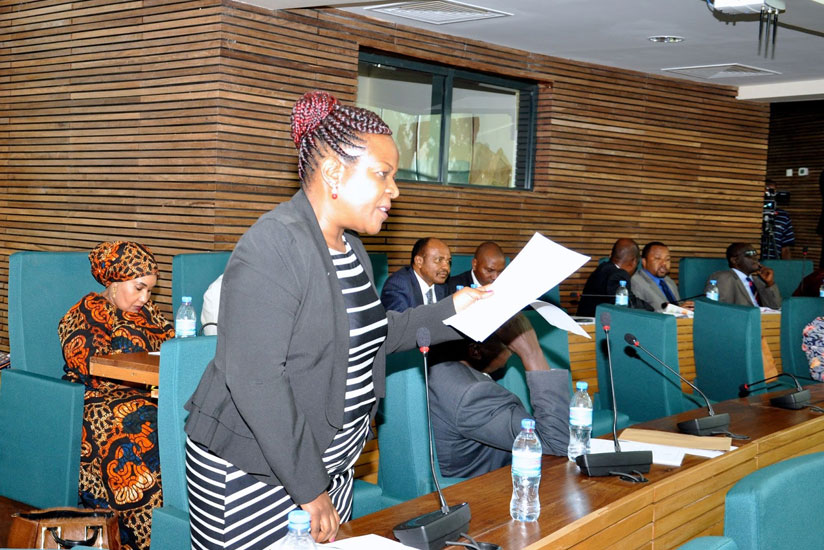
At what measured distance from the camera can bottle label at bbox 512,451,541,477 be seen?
7.15 ft

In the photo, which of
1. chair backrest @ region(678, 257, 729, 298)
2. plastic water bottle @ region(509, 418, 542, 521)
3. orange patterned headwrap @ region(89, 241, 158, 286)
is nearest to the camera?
plastic water bottle @ region(509, 418, 542, 521)

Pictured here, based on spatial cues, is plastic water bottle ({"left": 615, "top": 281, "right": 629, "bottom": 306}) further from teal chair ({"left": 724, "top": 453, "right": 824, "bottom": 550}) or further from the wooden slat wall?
the wooden slat wall

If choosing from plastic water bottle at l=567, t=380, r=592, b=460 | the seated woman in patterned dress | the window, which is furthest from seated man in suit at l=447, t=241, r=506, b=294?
plastic water bottle at l=567, t=380, r=592, b=460

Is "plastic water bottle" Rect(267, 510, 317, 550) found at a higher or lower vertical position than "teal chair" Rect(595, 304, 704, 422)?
higher

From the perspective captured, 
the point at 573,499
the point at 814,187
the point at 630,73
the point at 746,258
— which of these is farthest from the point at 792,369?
the point at 814,187

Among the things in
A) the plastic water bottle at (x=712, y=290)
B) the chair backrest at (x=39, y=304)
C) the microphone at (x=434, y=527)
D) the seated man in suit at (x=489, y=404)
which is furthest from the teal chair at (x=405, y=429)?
the plastic water bottle at (x=712, y=290)

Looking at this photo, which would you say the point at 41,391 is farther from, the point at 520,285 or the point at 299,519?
the point at 299,519

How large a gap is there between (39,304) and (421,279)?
2485 mm

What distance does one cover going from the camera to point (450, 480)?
3.19 metres

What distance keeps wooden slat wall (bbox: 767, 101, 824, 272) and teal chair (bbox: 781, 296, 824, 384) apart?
912 centimetres

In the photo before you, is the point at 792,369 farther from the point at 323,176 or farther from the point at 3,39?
the point at 3,39

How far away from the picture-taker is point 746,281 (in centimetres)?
864

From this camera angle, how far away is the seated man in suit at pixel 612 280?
24.7 feet

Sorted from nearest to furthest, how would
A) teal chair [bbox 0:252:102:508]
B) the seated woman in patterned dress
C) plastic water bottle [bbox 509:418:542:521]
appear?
plastic water bottle [bbox 509:418:542:521] → the seated woman in patterned dress → teal chair [bbox 0:252:102:508]
